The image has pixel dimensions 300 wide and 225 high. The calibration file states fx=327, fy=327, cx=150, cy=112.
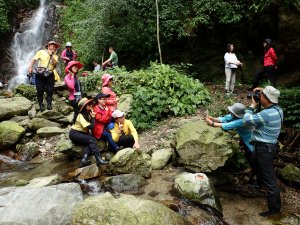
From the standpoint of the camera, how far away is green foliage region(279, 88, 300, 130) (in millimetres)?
9156

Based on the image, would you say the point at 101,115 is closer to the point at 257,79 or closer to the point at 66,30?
the point at 257,79

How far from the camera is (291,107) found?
9.27 m

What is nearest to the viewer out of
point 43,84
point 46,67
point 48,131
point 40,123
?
point 48,131

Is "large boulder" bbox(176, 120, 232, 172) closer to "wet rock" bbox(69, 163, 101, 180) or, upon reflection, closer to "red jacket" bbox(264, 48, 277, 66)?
"wet rock" bbox(69, 163, 101, 180)

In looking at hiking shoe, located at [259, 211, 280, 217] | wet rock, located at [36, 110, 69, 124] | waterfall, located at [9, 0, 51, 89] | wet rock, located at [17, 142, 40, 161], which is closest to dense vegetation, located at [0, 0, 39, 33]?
waterfall, located at [9, 0, 51, 89]

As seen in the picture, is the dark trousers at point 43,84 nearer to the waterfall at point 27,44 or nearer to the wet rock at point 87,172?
the wet rock at point 87,172

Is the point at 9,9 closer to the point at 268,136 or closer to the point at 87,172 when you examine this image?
the point at 87,172

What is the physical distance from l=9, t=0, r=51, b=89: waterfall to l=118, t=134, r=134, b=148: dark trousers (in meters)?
12.8

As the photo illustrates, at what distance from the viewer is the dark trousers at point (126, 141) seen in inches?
287

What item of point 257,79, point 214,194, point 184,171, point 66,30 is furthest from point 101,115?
point 66,30

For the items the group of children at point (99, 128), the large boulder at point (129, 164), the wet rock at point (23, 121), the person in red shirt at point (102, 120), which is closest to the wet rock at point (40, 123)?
the wet rock at point (23, 121)

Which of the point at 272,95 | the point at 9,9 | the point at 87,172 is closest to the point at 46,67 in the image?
the point at 87,172

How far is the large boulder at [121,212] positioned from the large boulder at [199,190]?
772 mm

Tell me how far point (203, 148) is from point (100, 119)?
234cm
